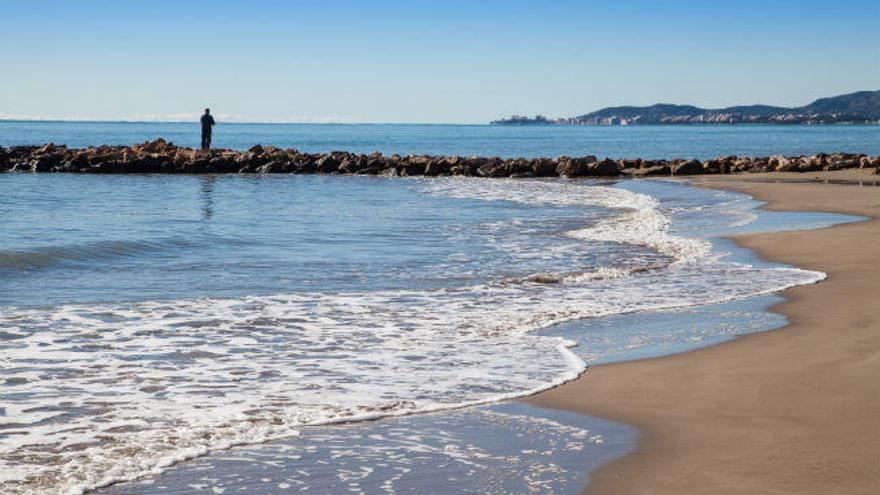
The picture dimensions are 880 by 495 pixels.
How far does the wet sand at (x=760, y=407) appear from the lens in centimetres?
526

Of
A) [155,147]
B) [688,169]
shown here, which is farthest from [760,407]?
[155,147]

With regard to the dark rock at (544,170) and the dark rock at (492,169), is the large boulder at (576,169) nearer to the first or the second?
the dark rock at (544,170)

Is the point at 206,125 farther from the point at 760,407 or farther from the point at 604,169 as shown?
the point at 760,407

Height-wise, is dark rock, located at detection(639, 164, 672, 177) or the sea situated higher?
dark rock, located at detection(639, 164, 672, 177)

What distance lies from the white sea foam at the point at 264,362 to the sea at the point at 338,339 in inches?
1.1

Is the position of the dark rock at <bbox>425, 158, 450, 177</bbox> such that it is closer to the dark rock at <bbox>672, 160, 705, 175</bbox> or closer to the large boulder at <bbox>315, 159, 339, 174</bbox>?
the large boulder at <bbox>315, 159, 339, 174</bbox>

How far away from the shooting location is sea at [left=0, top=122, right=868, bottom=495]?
565cm

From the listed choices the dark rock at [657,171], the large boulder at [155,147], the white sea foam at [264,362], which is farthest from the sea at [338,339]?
the large boulder at [155,147]

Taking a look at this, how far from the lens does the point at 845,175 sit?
3525cm

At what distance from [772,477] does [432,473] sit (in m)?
1.65

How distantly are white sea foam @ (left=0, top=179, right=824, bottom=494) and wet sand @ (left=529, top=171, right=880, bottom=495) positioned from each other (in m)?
0.72

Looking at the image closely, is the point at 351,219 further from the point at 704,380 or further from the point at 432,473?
the point at 432,473

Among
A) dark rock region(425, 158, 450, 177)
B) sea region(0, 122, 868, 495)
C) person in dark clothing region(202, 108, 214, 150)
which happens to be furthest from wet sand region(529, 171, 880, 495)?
person in dark clothing region(202, 108, 214, 150)

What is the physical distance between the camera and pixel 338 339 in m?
9.19
